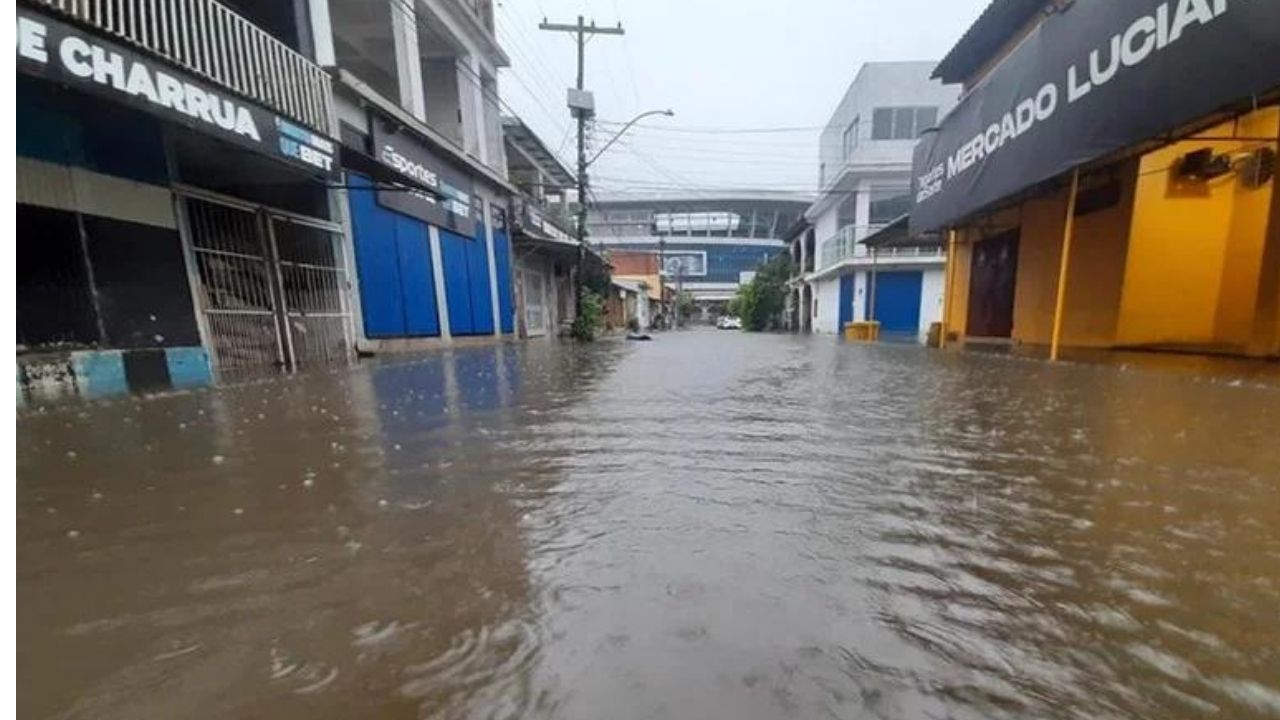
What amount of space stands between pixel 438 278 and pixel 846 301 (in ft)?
64.0

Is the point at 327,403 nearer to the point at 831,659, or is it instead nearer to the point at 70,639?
the point at 70,639

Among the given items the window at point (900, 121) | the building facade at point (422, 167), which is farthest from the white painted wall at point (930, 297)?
the building facade at point (422, 167)

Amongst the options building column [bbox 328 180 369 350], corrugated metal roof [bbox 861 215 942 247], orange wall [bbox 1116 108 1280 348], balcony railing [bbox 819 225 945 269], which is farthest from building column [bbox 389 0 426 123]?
balcony railing [bbox 819 225 945 269]

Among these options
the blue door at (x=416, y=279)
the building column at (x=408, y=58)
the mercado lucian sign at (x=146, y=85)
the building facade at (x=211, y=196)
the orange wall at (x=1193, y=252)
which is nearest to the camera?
the mercado lucian sign at (x=146, y=85)

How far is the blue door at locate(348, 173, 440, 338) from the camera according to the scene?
922 cm

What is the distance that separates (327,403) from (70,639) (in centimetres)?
360

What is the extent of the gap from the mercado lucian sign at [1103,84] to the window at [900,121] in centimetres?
1807

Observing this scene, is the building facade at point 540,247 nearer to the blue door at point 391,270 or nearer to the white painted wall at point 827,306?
the blue door at point 391,270

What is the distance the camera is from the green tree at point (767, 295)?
37.4m

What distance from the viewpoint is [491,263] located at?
1451cm

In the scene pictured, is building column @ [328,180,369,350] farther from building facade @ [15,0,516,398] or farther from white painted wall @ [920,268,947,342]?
white painted wall @ [920,268,947,342]

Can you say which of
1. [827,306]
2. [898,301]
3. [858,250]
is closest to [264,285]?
[858,250]

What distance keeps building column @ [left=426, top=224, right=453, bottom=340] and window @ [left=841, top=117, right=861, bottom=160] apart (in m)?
21.3

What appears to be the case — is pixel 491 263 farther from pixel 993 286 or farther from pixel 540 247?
pixel 993 286
